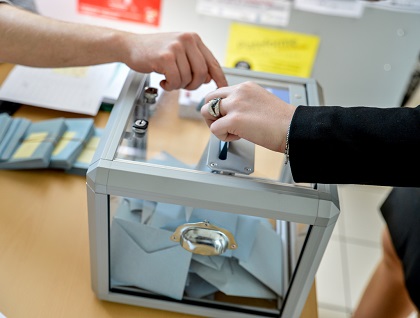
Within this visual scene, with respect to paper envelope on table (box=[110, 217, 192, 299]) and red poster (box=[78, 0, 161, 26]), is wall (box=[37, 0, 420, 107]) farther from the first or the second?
paper envelope on table (box=[110, 217, 192, 299])

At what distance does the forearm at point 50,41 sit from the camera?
102 cm

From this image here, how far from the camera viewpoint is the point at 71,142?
1.12m

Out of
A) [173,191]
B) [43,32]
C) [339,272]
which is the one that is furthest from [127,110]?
[339,272]

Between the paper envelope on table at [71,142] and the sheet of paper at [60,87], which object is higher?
the sheet of paper at [60,87]

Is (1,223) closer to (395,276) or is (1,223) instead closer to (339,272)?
(395,276)

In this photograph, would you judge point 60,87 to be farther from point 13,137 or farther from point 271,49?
point 271,49

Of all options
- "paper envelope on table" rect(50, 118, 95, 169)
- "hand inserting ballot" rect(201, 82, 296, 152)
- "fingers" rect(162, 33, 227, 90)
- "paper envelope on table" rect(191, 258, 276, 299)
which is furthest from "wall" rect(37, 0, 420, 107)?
"paper envelope on table" rect(191, 258, 276, 299)

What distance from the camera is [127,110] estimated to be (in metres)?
0.85

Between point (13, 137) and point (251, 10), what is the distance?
0.82m

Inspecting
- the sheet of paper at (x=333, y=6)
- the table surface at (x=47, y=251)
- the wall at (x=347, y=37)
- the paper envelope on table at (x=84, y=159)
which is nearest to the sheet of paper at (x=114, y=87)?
the paper envelope on table at (x=84, y=159)

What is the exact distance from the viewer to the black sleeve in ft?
2.33

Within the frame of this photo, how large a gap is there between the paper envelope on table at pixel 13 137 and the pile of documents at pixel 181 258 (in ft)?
1.26

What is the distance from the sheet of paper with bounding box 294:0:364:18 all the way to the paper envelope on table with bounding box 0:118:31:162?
869 millimetres

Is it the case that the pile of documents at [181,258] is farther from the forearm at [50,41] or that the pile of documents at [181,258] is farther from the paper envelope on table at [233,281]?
the forearm at [50,41]
